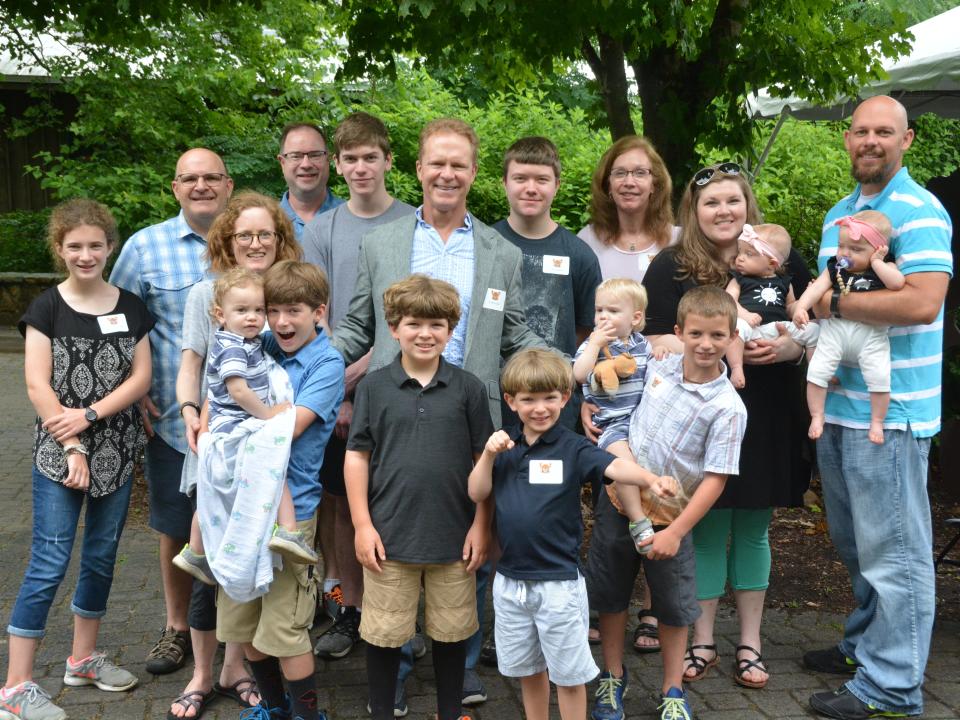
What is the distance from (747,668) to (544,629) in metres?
1.28

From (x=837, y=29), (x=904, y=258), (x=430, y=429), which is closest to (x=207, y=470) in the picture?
(x=430, y=429)

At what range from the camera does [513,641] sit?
11.3ft

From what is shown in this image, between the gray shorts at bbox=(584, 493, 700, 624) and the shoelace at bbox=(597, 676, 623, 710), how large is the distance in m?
0.27

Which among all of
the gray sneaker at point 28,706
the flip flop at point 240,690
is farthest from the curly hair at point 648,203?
the gray sneaker at point 28,706

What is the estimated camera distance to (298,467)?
11.8 feet

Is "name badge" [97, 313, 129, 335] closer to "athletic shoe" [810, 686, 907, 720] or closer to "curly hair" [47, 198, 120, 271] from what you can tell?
"curly hair" [47, 198, 120, 271]

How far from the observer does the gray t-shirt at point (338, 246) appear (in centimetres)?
436

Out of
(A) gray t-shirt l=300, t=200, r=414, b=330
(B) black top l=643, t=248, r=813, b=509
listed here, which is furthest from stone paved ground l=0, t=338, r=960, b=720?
(A) gray t-shirt l=300, t=200, r=414, b=330

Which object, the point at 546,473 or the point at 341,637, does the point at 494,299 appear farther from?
the point at 341,637

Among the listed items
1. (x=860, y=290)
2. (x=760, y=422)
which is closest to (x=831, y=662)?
(x=760, y=422)

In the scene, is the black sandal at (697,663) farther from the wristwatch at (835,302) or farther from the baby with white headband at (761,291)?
the wristwatch at (835,302)

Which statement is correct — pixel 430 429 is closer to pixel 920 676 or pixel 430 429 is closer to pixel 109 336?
pixel 109 336

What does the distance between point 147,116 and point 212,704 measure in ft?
23.8

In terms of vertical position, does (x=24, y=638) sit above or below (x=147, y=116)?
below
